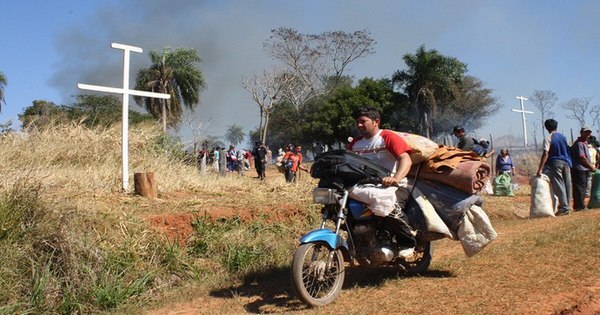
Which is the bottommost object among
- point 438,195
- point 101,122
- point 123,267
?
point 123,267

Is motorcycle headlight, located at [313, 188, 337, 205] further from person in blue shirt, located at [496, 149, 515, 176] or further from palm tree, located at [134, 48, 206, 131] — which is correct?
palm tree, located at [134, 48, 206, 131]

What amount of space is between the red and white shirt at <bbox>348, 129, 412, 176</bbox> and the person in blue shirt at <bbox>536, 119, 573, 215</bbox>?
18.0 ft

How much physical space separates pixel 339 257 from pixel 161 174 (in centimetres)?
721

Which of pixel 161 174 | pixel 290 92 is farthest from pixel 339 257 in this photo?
pixel 290 92

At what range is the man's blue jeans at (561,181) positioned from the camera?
9.91 meters

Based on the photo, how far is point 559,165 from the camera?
392 inches

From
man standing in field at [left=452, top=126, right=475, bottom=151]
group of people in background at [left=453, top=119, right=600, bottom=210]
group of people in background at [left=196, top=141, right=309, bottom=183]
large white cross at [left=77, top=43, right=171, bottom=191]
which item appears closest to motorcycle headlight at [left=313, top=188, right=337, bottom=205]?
large white cross at [left=77, top=43, right=171, bottom=191]

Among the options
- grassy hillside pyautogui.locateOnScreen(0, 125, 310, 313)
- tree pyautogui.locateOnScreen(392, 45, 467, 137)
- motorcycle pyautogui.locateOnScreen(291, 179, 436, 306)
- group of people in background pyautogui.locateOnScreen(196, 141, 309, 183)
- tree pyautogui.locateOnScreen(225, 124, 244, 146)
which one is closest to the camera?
motorcycle pyautogui.locateOnScreen(291, 179, 436, 306)

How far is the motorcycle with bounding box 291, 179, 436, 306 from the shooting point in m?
4.82

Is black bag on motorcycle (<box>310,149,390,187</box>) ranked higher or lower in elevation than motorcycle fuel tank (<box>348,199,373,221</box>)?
higher

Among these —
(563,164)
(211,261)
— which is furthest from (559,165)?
(211,261)

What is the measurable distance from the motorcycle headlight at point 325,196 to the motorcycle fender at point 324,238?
10.7 inches

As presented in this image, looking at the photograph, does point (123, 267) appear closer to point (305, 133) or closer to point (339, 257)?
point (339, 257)

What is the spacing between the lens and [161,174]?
11.5 meters
